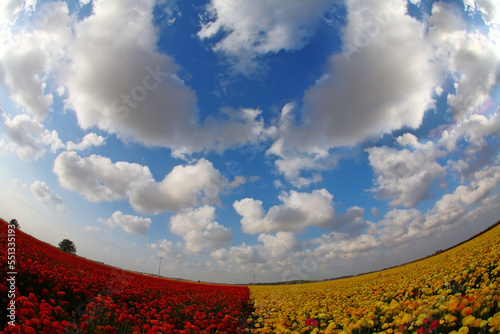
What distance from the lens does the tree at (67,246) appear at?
7019 cm

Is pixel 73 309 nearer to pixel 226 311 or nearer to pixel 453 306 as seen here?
pixel 226 311

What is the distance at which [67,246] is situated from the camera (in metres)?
71.1

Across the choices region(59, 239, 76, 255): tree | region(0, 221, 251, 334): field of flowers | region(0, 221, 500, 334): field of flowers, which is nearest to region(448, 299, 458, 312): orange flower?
region(0, 221, 500, 334): field of flowers

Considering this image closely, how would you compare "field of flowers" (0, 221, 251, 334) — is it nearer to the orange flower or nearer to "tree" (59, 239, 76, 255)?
the orange flower

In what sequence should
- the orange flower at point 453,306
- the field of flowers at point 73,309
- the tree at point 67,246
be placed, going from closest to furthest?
the orange flower at point 453,306 < the field of flowers at point 73,309 < the tree at point 67,246

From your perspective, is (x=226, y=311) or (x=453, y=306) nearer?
(x=453, y=306)

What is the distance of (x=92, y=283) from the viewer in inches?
341

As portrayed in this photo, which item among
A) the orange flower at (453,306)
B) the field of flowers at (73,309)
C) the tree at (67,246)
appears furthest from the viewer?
the tree at (67,246)

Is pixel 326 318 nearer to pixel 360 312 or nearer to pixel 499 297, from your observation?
pixel 360 312

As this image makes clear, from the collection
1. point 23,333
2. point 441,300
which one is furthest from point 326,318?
point 23,333

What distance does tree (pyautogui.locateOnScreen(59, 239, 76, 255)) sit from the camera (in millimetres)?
70188

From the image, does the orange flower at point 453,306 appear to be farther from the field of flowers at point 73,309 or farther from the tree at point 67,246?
the tree at point 67,246

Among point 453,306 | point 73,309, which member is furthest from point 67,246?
point 453,306

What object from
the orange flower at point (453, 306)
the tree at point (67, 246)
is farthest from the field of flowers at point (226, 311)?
the tree at point (67, 246)
